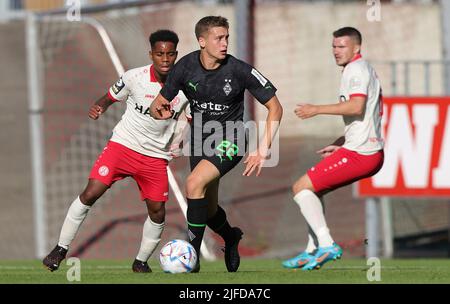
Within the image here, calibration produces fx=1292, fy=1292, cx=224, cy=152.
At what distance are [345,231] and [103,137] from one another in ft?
12.6

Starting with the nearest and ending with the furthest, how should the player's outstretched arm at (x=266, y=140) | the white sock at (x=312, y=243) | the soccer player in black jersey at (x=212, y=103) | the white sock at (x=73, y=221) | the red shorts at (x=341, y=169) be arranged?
the player's outstretched arm at (x=266, y=140)
the soccer player in black jersey at (x=212, y=103)
the red shorts at (x=341, y=169)
the white sock at (x=312, y=243)
the white sock at (x=73, y=221)

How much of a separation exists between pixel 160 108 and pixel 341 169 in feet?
5.16

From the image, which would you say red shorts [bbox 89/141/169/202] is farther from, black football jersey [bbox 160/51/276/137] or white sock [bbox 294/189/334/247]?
white sock [bbox 294/189/334/247]

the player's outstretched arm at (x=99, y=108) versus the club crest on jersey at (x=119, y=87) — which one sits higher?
the club crest on jersey at (x=119, y=87)

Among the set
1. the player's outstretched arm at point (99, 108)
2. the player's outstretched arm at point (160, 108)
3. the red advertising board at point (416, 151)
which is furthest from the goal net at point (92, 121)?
the player's outstretched arm at point (160, 108)

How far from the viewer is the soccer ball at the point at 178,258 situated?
33.4 feet

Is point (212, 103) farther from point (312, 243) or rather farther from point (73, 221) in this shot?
point (73, 221)

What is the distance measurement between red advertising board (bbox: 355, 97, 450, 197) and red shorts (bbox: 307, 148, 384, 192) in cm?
503

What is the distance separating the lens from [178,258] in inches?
401

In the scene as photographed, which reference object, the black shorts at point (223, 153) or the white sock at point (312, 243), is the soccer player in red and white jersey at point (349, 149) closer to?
the white sock at point (312, 243)

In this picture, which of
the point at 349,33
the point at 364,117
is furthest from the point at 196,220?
the point at 349,33

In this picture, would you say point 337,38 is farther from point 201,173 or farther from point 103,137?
point 103,137

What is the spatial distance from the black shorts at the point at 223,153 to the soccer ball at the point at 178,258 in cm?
68

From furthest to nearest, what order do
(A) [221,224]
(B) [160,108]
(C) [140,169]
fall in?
(C) [140,169], (A) [221,224], (B) [160,108]
